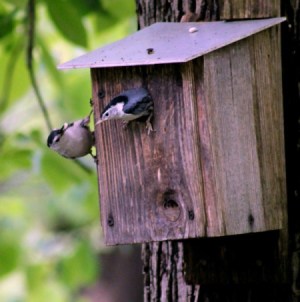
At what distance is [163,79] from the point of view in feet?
8.86

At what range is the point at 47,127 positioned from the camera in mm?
5148

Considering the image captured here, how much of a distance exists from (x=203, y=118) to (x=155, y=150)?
180 millimetres

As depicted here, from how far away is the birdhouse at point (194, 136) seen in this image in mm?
2658

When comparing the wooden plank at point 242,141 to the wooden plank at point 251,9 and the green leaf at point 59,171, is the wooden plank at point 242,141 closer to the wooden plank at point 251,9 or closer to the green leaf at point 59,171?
the wooden plank at point 251,9

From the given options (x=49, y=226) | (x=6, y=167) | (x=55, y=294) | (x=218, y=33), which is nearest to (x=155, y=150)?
(x=218, y=33)

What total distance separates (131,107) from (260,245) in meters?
0.64

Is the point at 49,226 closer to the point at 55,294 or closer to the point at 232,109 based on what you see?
the point at 55,294

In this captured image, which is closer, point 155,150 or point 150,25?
point 155,150

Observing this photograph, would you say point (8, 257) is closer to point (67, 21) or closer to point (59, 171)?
point (59, 171)

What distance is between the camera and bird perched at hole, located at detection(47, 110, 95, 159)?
9.53 ft

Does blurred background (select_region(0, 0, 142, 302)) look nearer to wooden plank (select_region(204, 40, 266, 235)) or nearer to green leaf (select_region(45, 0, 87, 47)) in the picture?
green leaf (select_region(45, 0, 87, 47))

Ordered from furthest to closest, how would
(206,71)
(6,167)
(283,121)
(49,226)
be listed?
1. (49,226)
2. (6,167)
3. (283,121)
4. (206,71)

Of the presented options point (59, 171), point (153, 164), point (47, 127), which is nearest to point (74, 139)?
point (153, 164)

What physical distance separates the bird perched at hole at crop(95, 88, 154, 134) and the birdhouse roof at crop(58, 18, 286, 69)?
98 millimetres
